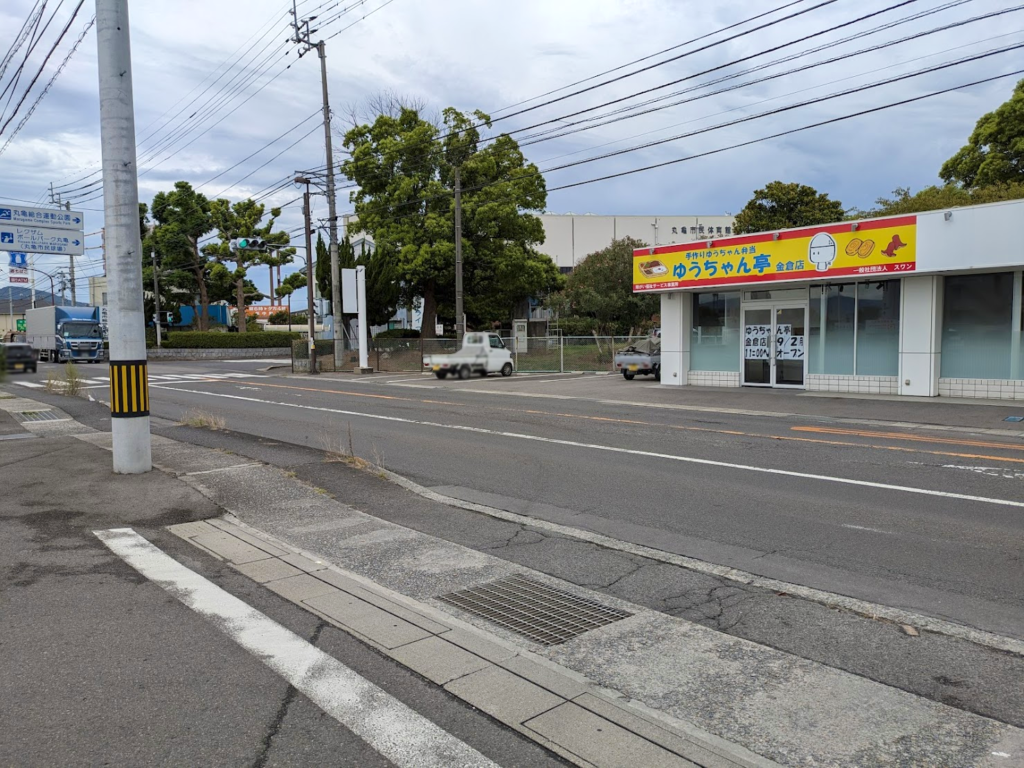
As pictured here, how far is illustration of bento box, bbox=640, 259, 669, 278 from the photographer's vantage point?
23234 mm

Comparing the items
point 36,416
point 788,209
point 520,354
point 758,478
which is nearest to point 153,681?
point 758,478

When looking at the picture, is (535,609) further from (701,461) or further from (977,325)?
(977,325)

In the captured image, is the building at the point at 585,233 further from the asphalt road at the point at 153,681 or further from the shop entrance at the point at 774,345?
the asphalt road at the point at 153,681

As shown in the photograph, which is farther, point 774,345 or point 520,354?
point 520,354

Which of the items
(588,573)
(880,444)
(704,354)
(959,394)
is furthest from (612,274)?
(588,573)

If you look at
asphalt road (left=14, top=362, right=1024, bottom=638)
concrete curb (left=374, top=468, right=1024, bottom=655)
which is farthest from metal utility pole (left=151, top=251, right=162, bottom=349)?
concrete curb (left=374, top=468, right=1024, bottom=655)

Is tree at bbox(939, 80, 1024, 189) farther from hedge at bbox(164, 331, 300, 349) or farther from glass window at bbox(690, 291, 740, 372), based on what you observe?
hedge at bbox(164, 331, 300, 349)

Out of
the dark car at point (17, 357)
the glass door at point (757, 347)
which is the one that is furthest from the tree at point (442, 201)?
the dark car at point (17, 357)

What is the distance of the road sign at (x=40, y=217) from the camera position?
19781 mm

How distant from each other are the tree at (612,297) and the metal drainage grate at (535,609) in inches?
1930

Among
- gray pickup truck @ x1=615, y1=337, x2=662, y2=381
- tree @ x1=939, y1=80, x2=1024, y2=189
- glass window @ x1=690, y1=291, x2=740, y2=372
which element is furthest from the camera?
tree @ x1=939, y1=80, x2=1024, y2=189

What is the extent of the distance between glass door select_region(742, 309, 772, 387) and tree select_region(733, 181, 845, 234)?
25.1 meters

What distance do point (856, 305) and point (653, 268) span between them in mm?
6297

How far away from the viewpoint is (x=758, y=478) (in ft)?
29.7
